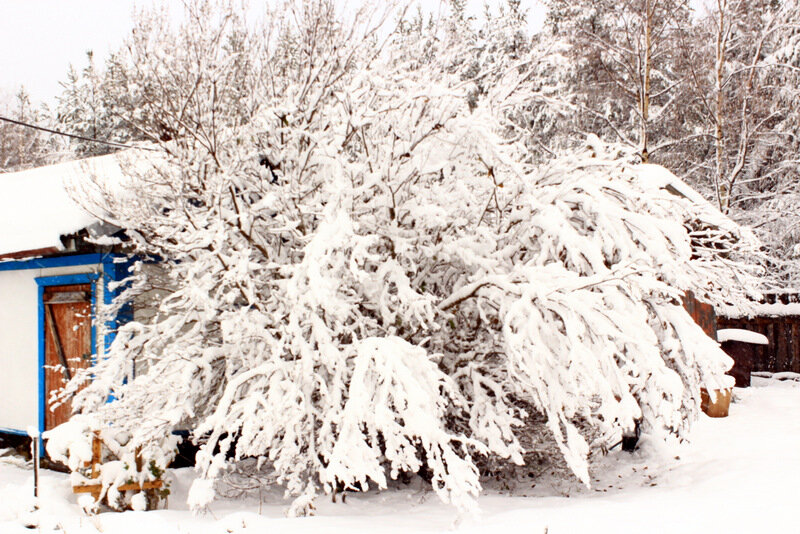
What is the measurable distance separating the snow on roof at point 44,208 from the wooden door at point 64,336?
83 centimetres

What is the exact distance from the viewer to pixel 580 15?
20688 mm

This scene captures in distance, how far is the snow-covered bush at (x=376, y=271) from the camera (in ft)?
18.9

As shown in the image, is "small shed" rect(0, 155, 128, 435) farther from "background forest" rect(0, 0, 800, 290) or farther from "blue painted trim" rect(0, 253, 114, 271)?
"background forest" rect(0, 0, 800, 290)

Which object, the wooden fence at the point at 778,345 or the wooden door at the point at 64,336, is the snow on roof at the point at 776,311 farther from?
the wooden door at the point at 64,336

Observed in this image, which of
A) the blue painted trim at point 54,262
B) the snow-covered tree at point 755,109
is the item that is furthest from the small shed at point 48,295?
the snow-covered tree at point 755,109

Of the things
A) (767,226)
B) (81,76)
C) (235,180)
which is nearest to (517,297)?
(235,180)

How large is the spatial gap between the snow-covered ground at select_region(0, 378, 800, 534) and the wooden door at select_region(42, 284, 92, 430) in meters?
1.01

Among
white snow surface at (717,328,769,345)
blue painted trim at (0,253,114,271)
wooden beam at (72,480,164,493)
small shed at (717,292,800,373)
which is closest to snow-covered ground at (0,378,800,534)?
wooden beam at (72,480,164,493)

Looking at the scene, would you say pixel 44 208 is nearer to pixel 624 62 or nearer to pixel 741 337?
pixel 624 62

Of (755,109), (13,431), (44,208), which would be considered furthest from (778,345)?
(13,431)

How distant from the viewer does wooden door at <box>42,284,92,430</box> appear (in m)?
8.85

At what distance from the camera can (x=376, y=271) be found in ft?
22.3

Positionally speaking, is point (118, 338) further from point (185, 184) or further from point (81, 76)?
point (81, 76)

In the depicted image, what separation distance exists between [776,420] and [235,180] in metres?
8.59
